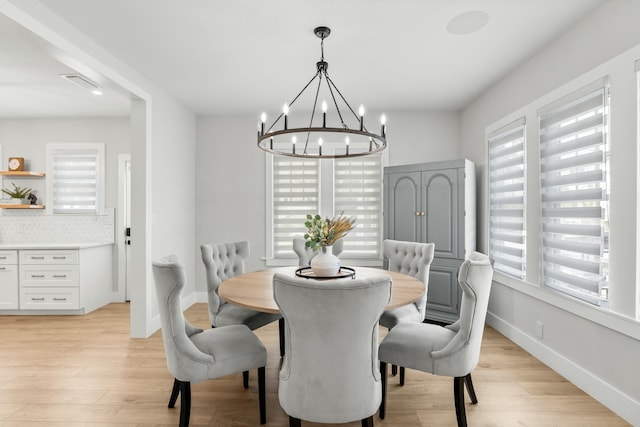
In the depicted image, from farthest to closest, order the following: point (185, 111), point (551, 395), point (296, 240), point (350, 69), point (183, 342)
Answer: point (185, 111), point (296, 240), point (350, 69), point (551, 395), point (183, 342)

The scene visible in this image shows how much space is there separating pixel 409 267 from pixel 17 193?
5.31 meters

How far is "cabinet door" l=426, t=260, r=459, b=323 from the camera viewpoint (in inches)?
152

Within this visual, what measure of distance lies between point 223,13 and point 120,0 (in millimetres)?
639

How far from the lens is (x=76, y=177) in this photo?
16.6 ft

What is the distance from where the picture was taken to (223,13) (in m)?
2.41

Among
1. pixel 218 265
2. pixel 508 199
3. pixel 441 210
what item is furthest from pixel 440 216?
pixel 218 265

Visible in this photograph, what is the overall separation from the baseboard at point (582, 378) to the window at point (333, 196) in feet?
6.49

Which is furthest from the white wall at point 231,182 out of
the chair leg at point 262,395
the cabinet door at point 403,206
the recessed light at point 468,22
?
the chair leg at point 262,395

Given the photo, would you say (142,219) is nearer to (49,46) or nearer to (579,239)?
(49,46)

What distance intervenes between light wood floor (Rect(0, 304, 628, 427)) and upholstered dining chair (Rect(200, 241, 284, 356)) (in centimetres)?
45

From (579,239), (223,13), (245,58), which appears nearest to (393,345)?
(579,239)

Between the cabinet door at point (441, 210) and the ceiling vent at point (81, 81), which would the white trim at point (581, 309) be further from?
the ceiling vent at point (81, 81)

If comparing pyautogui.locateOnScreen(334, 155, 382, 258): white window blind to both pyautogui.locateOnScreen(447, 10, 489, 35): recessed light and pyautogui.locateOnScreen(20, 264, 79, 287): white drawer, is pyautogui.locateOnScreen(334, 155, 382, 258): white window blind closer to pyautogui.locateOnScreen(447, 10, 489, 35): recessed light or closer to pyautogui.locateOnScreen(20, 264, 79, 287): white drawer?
pyautogui.locateOnScreen(447, 10, 489, 35): recessed light

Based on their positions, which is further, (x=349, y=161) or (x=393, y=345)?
(x=349, y=161)
